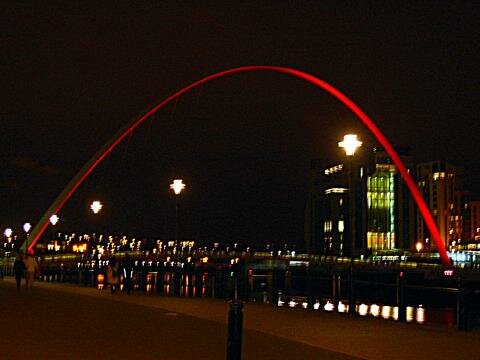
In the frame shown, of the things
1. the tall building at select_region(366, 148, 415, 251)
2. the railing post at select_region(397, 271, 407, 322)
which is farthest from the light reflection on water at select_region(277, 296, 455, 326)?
the tall building at select_region(366, 148, 415, 251)

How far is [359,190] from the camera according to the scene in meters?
175

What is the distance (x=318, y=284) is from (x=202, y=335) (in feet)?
152

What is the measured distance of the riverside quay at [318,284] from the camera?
25.3m

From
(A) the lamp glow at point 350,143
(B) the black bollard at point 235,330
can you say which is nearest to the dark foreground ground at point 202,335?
(B) the black bollard at point 235,330

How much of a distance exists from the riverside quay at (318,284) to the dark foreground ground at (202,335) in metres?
2.24

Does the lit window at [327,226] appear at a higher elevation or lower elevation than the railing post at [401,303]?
higher

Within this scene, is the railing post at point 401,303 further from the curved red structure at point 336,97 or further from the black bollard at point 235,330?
the curved red structure at point 336,97

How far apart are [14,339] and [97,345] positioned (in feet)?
5.84

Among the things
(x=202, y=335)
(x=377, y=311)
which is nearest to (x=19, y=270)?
(x=377, y=311)

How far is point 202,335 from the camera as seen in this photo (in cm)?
1702

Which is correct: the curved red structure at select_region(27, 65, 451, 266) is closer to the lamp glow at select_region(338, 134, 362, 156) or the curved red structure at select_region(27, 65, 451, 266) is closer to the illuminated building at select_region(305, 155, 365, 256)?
the lamp glow at select_region(338, 134, 362, 156)

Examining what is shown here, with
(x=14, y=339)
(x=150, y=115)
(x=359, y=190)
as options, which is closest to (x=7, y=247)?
(x=359, y=190)

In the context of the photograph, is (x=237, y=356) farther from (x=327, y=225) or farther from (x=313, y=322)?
(x=327, y=225)

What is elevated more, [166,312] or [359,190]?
[359,190]
